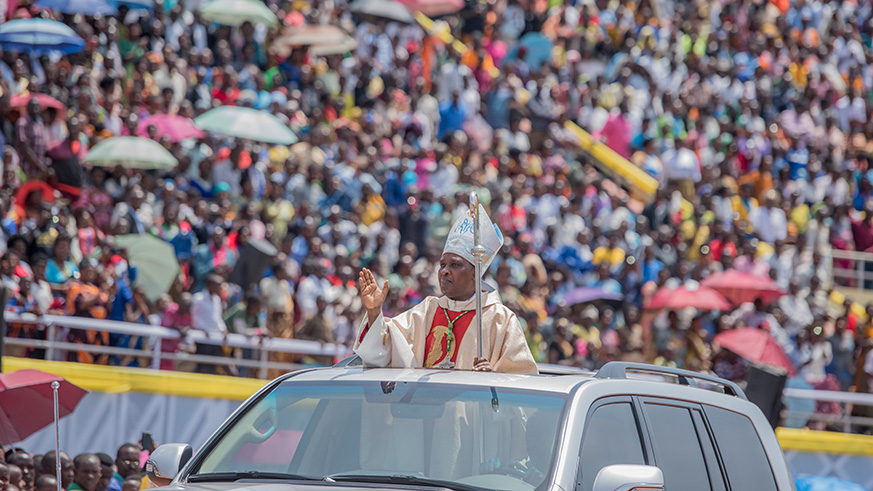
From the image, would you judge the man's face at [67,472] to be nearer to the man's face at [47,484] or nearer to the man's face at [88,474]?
the man's face at [88,474]

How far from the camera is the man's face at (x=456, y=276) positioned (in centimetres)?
640

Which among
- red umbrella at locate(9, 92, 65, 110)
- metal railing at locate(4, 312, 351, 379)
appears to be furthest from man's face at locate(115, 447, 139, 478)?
red umbrella at locate(9, 92, 65, 110)

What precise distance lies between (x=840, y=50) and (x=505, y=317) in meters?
19.7

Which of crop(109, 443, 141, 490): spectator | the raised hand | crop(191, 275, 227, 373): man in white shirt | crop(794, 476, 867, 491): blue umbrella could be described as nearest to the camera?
the raised hand

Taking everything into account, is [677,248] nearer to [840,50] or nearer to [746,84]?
[746,84]

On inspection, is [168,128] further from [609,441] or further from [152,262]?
[609,441]

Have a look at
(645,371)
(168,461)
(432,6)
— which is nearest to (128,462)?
(168,461)

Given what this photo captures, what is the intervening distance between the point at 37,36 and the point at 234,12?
11.5 feet

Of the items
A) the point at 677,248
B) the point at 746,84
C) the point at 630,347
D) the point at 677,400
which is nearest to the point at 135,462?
the point at 677,400

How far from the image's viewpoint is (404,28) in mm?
21750

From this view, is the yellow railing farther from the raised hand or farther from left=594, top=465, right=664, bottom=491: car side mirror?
left=594, top=465, right=664, bottom=491: car side mirror

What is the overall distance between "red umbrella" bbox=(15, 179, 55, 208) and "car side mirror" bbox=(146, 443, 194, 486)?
Result: 9.39m

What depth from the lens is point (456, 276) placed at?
6410mm

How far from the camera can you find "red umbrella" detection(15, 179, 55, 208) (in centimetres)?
1416
